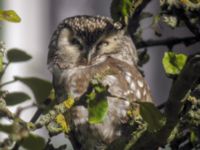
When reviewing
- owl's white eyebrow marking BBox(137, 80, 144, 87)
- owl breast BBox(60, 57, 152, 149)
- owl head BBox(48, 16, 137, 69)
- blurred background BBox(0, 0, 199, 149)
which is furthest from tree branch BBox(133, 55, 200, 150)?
blurred background BBox(0, 0, 199, 149)

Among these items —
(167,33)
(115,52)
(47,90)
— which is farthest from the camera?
(167,33)

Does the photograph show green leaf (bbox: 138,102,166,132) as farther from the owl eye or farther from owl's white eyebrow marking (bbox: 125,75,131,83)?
the owl eye

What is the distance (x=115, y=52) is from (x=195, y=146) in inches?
41.9

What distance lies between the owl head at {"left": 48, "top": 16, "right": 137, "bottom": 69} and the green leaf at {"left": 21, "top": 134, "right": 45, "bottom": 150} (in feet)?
5.17

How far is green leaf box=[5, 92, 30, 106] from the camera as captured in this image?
48.7 inches

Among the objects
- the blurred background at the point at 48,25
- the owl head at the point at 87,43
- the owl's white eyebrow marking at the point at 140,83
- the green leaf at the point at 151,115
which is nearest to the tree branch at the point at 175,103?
the green leaf at the point at 151,115

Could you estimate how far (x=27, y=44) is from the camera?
541 centimetres

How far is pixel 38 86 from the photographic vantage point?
1110 millimetres

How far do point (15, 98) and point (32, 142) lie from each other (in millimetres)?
229

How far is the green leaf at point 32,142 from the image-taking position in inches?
40.9

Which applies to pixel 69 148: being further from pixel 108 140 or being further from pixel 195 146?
pixel 195 146

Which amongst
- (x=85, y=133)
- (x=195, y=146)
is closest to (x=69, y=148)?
(x=85, y=133)

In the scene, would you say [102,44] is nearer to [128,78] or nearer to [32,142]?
[128,78]

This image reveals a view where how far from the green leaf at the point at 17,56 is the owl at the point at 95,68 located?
106 centimetres
